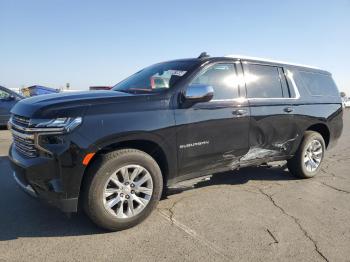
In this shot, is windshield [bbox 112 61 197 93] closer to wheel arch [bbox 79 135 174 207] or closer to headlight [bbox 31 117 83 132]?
wheel arch [bbox 79 135 174 207]

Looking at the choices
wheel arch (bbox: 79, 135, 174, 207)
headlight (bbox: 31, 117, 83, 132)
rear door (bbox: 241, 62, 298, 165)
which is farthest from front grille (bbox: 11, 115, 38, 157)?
rear door (bbox: 241, 62, 298, 165)

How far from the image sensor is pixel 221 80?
4586mm

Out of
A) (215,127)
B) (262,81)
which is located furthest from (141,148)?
(262,81)

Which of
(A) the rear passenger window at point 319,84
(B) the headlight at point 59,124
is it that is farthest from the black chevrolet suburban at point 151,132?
(A) the rear passenger window at point 319,84

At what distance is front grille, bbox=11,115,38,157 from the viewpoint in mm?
3396

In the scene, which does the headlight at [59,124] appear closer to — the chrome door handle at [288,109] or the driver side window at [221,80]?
the driver side window at [221,80]

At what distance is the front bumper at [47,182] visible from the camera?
332 cm

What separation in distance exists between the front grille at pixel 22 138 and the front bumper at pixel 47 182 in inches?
3.5

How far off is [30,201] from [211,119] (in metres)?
2.55

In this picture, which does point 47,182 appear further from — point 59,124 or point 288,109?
point 288,109

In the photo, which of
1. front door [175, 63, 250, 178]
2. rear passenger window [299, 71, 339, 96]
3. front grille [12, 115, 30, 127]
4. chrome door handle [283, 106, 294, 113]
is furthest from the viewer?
rear passenger window [299, 71, 339, 96]

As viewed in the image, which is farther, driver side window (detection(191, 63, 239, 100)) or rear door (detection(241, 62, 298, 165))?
rear door (detection(241, 62, 298, 165))

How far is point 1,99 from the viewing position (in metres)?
11.4

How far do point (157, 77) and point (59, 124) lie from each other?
1796 mm
